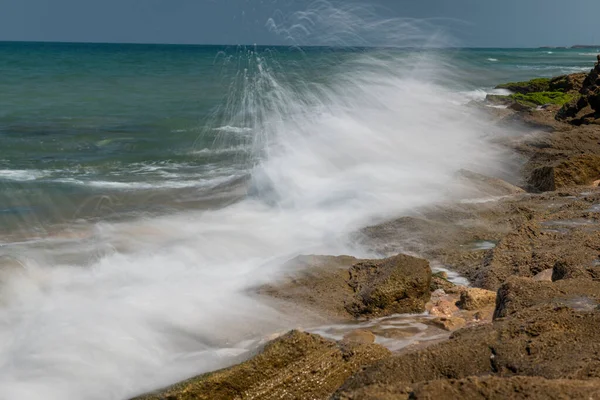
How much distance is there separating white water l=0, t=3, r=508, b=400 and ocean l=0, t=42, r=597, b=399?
20 mm

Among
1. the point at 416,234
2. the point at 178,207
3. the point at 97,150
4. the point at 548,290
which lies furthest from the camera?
the point at 97,150

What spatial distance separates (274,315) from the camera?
5352mm

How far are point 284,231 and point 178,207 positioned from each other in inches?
106

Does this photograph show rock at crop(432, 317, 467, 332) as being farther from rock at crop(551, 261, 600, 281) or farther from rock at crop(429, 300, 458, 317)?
rock at crop(551, 261, 600, 281)

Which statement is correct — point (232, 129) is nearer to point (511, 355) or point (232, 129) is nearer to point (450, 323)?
point (450, 323)

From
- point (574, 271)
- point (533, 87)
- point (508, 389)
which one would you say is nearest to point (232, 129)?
point (533, 87)

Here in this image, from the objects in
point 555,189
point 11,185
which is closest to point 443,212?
point 555,189

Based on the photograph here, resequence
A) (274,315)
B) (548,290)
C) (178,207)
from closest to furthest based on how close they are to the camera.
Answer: (548,290), (274,315), (178,207)

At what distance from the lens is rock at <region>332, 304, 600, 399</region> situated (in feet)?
9.74

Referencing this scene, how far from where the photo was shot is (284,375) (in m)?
3.74

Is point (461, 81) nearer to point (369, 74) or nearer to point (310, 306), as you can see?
point (369, 74)

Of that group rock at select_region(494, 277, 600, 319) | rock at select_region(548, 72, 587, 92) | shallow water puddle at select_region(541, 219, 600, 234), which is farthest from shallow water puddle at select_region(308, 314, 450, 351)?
rock at select_region(548, 72, 587, 92)

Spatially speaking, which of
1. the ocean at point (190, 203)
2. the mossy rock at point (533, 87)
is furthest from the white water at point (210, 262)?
the mossy rock at point (533, 87)

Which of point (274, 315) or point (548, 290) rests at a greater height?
point (548, 290)
